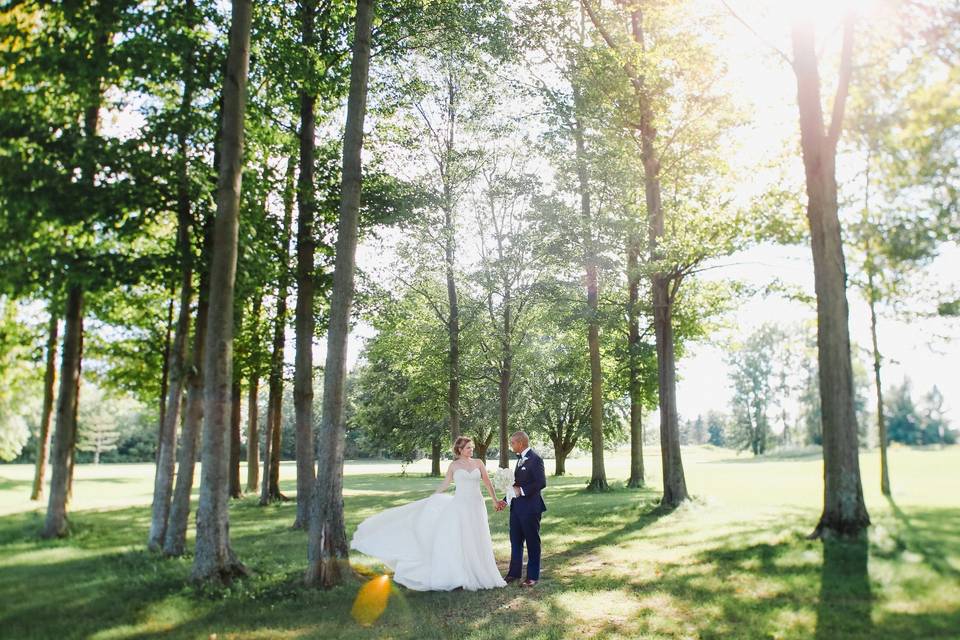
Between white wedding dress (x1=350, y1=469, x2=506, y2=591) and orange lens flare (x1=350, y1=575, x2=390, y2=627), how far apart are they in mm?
281

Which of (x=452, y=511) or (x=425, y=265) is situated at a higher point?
(x=425, y=265)

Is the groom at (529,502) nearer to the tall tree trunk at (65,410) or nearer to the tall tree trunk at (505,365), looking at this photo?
the tall tree trunk at (65,410)

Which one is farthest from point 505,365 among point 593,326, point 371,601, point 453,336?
point 371,601

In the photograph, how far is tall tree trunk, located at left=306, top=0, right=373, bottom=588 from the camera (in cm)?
953

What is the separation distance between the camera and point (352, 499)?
27.4 meters

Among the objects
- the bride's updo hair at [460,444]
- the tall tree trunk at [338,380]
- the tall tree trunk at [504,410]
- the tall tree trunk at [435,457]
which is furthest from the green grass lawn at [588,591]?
the tall tree trunk at [435,457]

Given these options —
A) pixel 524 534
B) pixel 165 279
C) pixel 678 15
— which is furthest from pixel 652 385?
pixel 165 279

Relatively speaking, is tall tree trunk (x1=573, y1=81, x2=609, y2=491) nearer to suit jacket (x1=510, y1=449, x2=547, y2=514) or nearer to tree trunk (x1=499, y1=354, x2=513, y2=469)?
tree trunk (x1=499, y1=354, x2=513, y2=469)

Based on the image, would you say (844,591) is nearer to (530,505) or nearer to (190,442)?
(530,505)

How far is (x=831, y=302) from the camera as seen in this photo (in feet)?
38.8

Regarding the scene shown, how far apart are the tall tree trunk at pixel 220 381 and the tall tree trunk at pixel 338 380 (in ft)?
4.81

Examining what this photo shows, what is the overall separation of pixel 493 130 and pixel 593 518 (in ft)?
A: 62.3

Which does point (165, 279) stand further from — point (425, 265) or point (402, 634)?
point (425, 265)

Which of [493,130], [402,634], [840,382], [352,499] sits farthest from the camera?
[493,130]
